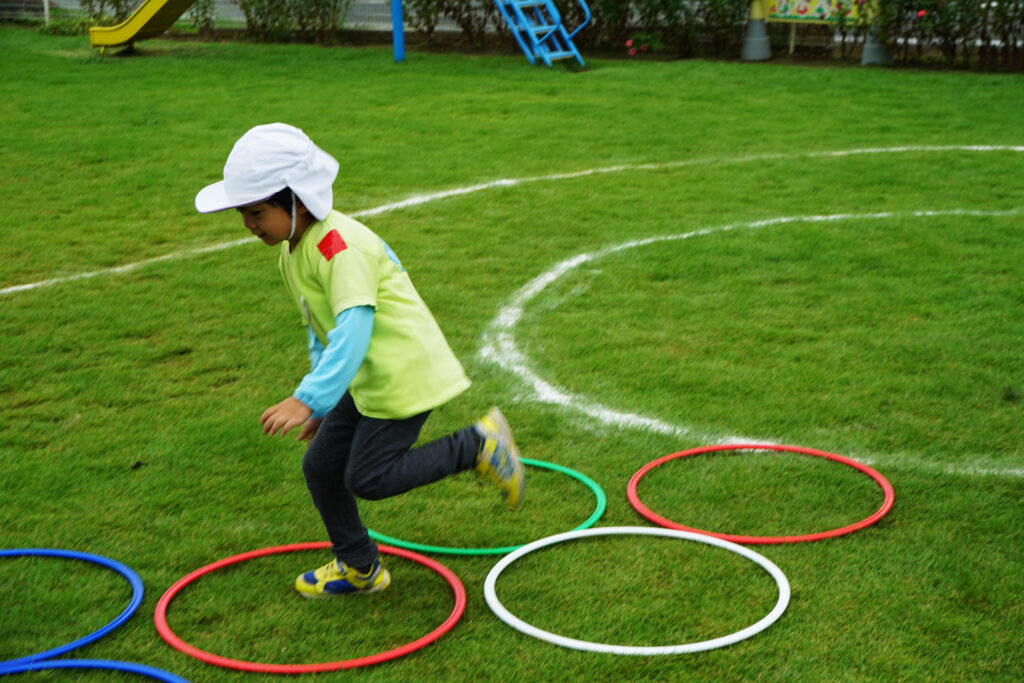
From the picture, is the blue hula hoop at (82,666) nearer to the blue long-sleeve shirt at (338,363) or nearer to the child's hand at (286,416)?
the child's hand at (286,416)

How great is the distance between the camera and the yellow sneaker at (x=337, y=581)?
150 inches

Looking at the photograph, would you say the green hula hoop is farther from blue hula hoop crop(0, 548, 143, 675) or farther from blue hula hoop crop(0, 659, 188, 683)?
blue hula hoop crop(0, 659, 188, 683)

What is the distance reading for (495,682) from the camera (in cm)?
331

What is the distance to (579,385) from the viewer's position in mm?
5625

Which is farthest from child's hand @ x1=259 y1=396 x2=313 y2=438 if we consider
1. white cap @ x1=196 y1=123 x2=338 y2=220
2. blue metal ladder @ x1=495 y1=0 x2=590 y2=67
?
blue metal ladder @ x1=495 y1=0 x2=590 y2=67

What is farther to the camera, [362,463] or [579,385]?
[579,385]

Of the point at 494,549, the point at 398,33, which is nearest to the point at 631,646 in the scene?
the point at 494,549

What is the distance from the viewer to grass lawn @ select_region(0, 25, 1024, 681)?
3.63 metres

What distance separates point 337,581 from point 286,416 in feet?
2.71

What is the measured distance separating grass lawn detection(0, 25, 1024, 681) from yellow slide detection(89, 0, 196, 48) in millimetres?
6817

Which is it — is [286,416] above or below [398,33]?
below

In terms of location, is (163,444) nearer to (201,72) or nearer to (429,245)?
(429,245)

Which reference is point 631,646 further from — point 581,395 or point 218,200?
point 581,395

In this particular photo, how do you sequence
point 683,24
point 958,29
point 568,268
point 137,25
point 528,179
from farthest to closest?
point 137,25 → point 683,24 → point 958,29 → point 528,179 → point 568,268
